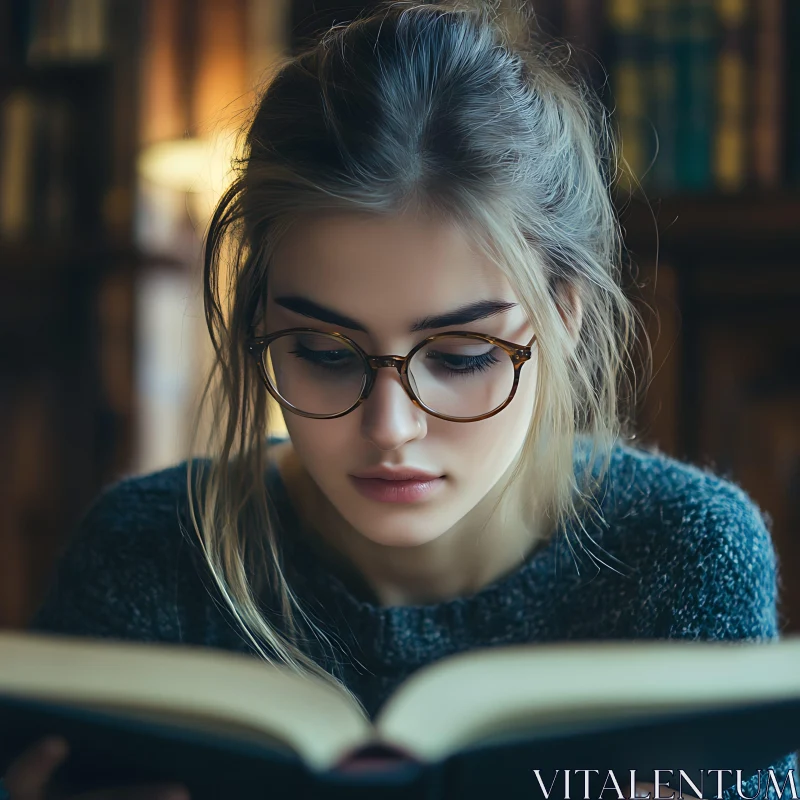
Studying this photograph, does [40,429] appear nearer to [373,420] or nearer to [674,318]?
[674,318]

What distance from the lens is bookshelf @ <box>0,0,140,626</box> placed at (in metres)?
2.10

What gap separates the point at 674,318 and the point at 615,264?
0.75m

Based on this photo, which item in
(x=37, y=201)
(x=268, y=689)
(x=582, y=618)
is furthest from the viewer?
(x=37, y=201)

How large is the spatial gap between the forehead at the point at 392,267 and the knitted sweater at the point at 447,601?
292 mm

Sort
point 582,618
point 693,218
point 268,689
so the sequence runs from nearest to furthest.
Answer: point 268,689 → point 582,618 → point 693,218

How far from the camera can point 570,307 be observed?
83cm

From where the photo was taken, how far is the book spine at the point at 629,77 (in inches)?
66.6

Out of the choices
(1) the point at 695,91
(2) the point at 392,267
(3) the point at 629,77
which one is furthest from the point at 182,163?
(2) the point at 392,267

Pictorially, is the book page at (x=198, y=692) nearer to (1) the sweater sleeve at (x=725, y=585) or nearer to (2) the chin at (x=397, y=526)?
(2) the chin at (x=397, y=526)

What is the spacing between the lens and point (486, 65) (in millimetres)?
777

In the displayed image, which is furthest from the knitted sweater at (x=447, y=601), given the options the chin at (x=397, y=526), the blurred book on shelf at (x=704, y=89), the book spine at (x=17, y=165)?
the book spine at (x=17, y=165)

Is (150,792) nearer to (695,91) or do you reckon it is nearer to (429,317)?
(429,317)

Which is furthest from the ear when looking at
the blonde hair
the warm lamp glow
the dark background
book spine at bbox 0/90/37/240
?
book spine at bbox 0/90/37/240

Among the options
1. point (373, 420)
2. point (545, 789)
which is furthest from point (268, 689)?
point (373, 420)
